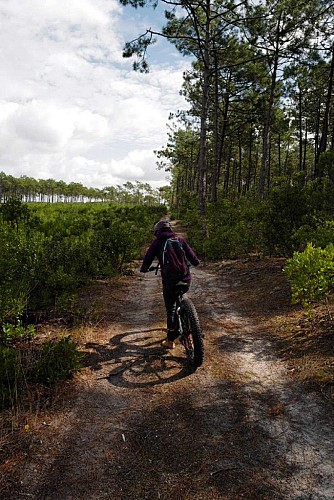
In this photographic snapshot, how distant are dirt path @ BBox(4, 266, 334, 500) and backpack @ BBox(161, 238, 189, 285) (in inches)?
44.3

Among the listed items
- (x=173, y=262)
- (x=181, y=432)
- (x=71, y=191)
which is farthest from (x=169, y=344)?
(x=71, y=191)

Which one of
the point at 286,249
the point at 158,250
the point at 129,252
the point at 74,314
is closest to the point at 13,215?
the point at 129,252

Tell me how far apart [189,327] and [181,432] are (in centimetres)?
153

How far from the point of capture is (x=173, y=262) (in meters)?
5.00

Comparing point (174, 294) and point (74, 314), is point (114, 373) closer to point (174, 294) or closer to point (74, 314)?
point (174, 294)

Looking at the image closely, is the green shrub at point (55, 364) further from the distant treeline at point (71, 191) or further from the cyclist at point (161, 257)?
the distant treeline at point (71, 191)

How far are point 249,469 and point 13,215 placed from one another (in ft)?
32.6

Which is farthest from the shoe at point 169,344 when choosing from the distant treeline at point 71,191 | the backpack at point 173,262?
the distant treeline at point 71,191

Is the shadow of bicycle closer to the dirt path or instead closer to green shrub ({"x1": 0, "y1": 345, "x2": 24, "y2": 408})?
the dirt path

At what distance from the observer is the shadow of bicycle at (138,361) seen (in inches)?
177

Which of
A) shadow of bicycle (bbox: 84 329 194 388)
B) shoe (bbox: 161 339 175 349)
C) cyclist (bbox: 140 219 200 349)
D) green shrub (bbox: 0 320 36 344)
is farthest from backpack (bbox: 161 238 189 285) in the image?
green shrub (bbox: 0 320 36 344)

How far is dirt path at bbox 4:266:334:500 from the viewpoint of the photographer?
2.71 m

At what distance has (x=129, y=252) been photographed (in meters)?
10.5

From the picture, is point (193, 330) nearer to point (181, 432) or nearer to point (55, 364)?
point (181, 432)
